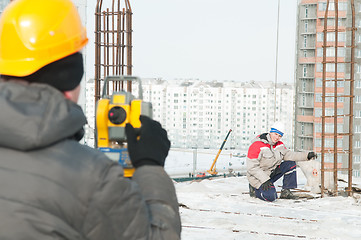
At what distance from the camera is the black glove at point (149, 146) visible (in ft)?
3.69

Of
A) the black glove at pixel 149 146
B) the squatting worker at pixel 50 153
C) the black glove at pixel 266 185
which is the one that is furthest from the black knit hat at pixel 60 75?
the black glove at pixel 266 185

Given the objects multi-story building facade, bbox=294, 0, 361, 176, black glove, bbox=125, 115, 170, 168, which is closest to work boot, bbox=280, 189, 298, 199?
black glove, bbox=125, 115, 170, 168

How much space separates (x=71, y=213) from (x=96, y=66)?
394 inches

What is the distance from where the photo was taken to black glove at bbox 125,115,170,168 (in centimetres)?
112

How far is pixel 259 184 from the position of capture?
6488 millimetres

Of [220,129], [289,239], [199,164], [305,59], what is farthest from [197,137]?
[289,239]

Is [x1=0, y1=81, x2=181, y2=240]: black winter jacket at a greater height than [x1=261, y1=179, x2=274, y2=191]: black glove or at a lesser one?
greater

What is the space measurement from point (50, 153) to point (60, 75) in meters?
0.17

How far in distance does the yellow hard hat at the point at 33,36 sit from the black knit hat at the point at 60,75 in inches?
0.4

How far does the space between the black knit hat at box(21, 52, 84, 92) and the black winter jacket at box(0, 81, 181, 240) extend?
0.13 ft

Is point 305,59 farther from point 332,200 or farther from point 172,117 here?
point 172,117

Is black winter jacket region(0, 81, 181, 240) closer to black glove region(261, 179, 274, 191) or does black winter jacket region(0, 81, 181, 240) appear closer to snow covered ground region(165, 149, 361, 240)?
snow covered ground region(165, 149, 361, 240)

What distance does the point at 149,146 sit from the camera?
1128 mm

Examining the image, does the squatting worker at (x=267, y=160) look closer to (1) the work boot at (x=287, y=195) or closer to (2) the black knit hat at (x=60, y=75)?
(1) the work boot at (x=287, y=195)
